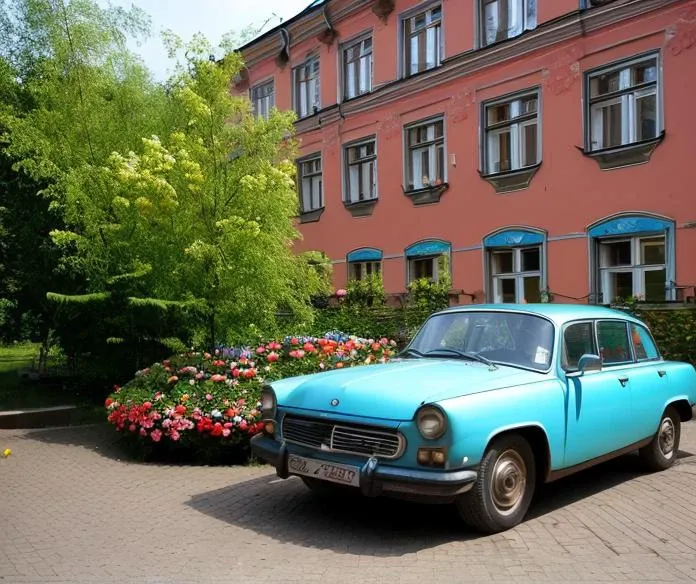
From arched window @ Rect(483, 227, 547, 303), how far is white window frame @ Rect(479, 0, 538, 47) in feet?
14.3

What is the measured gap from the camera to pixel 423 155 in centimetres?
1875

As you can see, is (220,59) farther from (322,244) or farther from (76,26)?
(322,244)

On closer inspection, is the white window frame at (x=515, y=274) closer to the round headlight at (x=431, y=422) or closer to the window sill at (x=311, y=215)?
the window sill at (x=311, y=215)

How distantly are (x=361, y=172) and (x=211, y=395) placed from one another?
46.0 ft

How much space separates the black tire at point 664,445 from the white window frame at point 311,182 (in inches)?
638

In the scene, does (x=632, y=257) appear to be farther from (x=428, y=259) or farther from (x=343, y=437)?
(x=343, y=437)

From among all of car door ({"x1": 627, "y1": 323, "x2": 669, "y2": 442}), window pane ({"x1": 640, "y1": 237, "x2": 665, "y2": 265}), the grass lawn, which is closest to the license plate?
car door ({"x1": 627, "y1": 323, "x2": 669, "y2": 442})

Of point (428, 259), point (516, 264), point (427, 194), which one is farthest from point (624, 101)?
point (428, 259)

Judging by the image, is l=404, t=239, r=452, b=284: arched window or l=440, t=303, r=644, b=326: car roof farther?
l=404, t=239, r=452, b=284: arched window

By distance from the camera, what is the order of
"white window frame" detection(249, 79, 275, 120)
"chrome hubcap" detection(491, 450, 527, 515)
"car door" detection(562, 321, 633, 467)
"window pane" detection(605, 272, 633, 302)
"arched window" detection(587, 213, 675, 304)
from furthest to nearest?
"white window frame" detection(249, 79, 275, 120) → "window pane" detection(605, 272, 633, 302) → "arched window" detection(587, 213, 675, 304) → "car door" detection(562, 321, 633, 467) → "chrome hubcap" detection(491, 450, 527, 515)

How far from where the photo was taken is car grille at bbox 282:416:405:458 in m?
4.87

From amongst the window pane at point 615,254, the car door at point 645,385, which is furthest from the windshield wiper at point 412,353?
the window pane at point 615,254

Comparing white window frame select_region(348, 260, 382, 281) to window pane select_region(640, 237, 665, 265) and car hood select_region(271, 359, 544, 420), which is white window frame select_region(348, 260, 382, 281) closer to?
window pane select_region(640, 237, 665, 265)

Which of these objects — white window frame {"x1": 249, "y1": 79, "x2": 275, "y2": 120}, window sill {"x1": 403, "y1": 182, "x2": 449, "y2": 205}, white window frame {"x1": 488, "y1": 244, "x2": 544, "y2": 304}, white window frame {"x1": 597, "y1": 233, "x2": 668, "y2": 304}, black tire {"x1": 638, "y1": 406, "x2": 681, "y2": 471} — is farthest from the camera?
white window frame {"x1": 249, "y1": 79, "x2": 275, "y2": 120}
